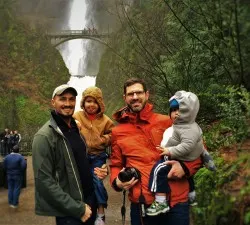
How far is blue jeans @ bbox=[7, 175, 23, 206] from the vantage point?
8266 millimetres

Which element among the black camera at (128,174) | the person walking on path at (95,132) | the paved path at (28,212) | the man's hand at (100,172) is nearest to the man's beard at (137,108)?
the black camera at (128,174)

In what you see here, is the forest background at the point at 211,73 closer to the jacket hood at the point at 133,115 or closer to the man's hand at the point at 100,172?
the jacket hood at the point at 133,115

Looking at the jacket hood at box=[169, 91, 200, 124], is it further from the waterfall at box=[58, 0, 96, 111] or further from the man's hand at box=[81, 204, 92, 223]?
the waterfall at box=[58, 0, 96, 111]

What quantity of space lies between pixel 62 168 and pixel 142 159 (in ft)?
2.09

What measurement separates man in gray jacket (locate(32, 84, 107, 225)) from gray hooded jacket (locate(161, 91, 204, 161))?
72 cm

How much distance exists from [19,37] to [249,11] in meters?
42.5

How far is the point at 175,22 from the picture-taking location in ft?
26.7

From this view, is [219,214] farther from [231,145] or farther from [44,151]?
[231,145]

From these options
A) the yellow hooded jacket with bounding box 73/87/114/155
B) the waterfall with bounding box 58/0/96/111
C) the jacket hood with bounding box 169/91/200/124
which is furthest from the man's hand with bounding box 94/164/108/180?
the waterfall with bounding box 58/0/96/111

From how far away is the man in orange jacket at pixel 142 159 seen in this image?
113 inches

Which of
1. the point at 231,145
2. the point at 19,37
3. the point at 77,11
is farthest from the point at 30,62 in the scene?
the point at 231,145

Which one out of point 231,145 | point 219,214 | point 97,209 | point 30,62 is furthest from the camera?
point 30,62

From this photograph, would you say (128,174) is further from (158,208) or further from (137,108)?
(137,108)

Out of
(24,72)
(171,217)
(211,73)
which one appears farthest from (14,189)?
(24,72)
